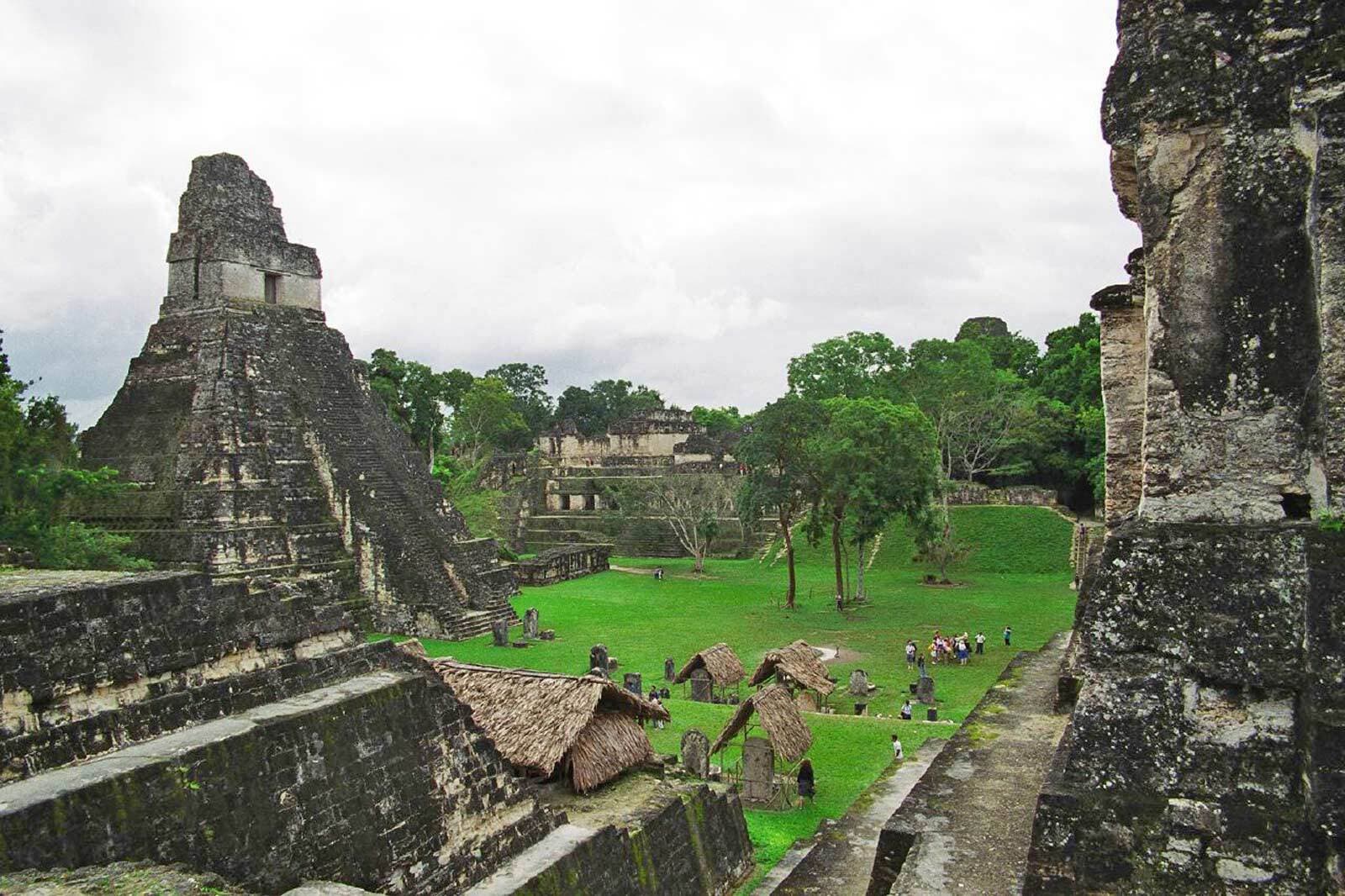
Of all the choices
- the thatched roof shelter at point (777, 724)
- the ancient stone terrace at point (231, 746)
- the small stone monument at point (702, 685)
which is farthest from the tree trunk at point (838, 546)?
the ancient stone terrace at point (231, 746)

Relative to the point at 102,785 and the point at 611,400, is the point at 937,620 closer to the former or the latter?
the point at 102,785

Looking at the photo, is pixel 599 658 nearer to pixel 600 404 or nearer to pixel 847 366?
pixel 847 366

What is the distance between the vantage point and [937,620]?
77.3ft

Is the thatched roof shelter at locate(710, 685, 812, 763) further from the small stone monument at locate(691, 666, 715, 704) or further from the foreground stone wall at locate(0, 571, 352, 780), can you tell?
the foreground stone wall at locate(0, 571, 352, 780)

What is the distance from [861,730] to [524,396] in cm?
6879

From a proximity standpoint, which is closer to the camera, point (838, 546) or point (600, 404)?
point (838, 546)

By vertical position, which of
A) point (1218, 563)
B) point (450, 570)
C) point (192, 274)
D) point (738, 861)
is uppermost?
point (192, 274)

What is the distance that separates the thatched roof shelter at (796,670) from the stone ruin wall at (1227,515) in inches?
460

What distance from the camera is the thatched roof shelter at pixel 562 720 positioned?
8914 millimetres

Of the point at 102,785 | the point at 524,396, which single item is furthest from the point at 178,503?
the point at 524,396

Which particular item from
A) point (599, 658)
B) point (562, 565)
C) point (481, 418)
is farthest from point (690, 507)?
point (481, 418)

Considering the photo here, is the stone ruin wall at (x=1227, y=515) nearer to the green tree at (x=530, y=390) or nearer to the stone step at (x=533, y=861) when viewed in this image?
the stone step at (x=533, y=861)

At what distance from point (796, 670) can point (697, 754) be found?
405 centimetres

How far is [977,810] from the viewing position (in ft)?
18.8
